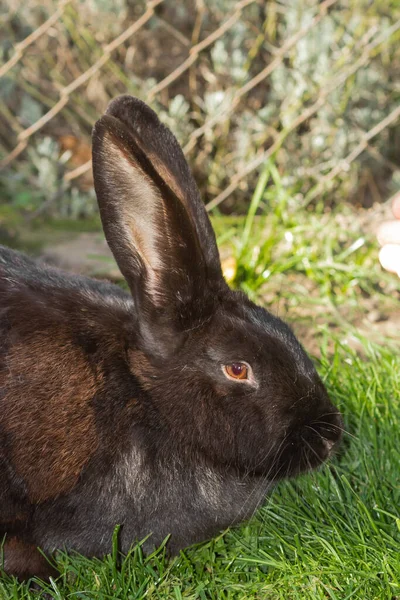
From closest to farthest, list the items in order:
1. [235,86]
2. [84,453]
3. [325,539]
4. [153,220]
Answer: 1. [153,220]
2. [84,453]
3. [325,539]
4. [235,86]

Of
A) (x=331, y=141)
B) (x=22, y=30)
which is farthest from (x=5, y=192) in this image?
(x=331, y=141)

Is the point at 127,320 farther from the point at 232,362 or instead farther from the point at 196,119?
the point at 196,119

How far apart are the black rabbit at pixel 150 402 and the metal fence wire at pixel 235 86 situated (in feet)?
8.52

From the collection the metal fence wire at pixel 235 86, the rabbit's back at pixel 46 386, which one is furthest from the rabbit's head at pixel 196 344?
the metal fence wire at pixel 235 86

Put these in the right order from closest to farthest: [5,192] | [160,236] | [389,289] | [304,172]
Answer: [160,236] → [389,289] → [304,172] → [5,192]

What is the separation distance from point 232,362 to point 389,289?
219 cm

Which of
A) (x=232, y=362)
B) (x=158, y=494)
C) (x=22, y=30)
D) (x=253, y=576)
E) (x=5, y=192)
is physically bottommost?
(x=253, y=576)

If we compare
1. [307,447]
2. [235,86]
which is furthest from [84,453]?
[235,86]


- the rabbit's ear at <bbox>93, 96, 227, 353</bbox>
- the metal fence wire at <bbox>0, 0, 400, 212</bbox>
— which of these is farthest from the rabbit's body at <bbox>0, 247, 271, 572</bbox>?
the metal fence wire at <bbox>0, 0, 400, 212</bbox>

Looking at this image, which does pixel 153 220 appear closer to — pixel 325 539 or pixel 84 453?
pixel 84 453

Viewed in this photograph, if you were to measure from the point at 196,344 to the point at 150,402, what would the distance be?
25 centimetres

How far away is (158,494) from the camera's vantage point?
8.33ft

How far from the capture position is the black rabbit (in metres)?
2.44

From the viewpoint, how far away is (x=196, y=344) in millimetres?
2508
